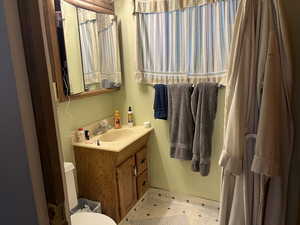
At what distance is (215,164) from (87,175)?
1291 mm

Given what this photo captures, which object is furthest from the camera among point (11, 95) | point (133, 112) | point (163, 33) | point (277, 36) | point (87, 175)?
point (133, 112)

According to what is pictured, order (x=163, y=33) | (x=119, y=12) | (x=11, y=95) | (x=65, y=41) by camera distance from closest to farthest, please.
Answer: (x=11, y=95), (x=65, y=41), (x=163, y=33), (x=119, y=12)

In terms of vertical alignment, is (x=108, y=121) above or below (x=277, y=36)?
below

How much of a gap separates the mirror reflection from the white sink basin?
0.49 m

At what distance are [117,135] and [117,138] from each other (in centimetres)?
4

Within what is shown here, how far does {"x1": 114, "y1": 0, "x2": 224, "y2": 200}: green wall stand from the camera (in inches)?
94.9

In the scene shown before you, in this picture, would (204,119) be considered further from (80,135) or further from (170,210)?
(80,135)

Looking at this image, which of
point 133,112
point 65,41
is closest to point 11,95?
point 65,41

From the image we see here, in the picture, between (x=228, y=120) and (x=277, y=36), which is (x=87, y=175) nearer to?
(x=228, y=120)

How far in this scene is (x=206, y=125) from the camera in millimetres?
2170

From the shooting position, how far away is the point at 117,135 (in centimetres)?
245

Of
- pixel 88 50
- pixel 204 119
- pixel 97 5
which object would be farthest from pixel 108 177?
pixel 97 5

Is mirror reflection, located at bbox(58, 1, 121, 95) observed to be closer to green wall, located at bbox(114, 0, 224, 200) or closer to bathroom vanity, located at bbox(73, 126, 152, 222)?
green wall, located at bbox(114, 0, 224, 200)

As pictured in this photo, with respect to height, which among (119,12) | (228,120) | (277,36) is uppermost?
(119,12)
